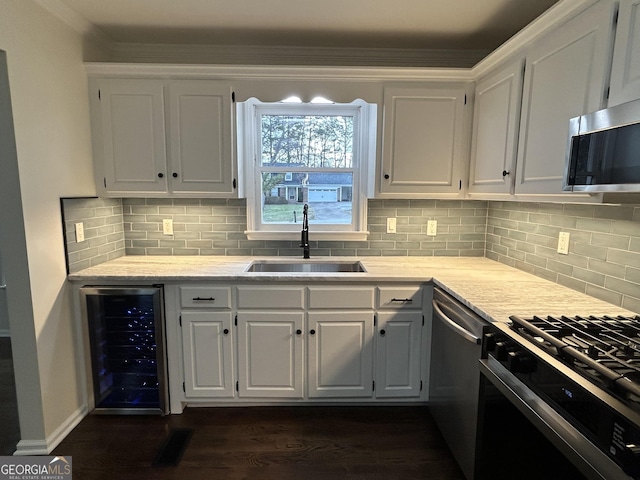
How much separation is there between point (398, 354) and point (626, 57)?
1830mm

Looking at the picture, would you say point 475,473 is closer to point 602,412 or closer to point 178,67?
point 602,412

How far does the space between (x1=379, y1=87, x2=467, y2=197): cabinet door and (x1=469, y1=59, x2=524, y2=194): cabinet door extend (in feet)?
0.36

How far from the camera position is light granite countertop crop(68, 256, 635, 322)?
161 centimetres

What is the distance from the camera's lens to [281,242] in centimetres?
278

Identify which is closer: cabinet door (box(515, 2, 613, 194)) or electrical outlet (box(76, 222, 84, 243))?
cabinet door (box(515, 2, 613, 194))

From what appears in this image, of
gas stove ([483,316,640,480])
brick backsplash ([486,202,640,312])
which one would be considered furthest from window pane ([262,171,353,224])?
gas stove ([483,316,640,480])

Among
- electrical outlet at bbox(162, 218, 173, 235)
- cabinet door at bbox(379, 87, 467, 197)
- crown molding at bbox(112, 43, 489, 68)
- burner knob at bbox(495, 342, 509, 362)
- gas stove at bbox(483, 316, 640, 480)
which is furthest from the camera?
electrical outlet at bbox(162, 218, 173, 235)

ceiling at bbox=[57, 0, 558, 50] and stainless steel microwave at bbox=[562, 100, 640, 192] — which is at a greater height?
ceiling at bbox=[57, 0, 558, 50]

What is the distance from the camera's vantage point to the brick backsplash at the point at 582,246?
5.20ft

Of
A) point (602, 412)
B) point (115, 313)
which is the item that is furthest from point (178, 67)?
point (602, 412)

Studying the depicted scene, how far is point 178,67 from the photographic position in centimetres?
230

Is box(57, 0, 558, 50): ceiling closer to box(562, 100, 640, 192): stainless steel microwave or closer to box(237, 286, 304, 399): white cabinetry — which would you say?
box(562, 100, 640, 192): stainless steel microwave

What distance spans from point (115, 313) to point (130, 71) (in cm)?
157

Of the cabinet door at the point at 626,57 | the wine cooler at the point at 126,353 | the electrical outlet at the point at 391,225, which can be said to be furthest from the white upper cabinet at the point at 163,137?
the cabinet door at the point at 626,57
